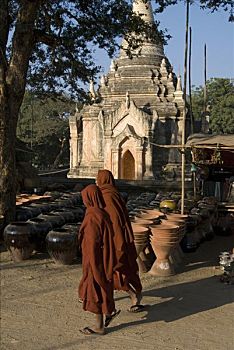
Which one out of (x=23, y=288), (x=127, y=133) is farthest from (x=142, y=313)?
(x=127, y=133)

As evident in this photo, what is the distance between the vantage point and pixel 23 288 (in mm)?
6133

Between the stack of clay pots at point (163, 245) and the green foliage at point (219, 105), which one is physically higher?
the green foliage at point (219, 105)

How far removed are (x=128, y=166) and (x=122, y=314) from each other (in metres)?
18.3

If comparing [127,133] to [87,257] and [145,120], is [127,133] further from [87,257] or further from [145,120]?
[87,257]

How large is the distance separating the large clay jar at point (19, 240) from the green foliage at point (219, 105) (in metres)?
29.2

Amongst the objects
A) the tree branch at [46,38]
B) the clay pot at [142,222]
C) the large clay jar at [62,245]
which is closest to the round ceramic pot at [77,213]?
the large clay jar at [62,245]

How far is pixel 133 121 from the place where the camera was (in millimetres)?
22281

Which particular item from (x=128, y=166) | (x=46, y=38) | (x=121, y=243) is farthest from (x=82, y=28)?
(x=128, y=166)

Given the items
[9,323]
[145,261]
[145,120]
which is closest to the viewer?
[9,323]

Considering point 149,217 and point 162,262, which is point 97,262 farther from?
point 149,217

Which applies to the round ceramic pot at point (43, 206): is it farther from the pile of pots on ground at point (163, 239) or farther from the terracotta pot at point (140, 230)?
the terracotta pot at point (140, 230)

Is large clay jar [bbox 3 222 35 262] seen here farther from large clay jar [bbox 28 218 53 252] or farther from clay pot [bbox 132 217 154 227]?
clay pot [bbox 132 217 154 227]

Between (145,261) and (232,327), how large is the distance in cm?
234

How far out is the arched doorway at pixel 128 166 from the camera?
2283cm
